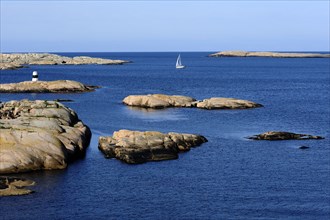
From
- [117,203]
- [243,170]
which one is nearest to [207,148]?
[243,170]

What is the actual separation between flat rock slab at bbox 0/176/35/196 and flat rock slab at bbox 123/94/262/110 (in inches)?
2204

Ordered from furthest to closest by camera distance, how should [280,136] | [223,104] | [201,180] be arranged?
[223,104]
[280,136]
[201,180]

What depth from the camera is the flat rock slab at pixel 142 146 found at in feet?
200

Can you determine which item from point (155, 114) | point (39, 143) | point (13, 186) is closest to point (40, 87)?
point (155, 114)

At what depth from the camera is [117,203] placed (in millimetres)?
46000

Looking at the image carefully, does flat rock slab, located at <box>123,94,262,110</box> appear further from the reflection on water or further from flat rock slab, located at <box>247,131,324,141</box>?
flat rock slab, located at <box>247,131,324,141</box>

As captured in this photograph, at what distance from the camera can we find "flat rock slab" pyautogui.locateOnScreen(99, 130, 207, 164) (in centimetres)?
6094

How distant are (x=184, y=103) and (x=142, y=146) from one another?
4619cm

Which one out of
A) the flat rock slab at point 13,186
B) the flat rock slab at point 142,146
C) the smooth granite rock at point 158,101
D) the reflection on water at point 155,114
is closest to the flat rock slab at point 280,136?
the flat rock slab at point 142,146

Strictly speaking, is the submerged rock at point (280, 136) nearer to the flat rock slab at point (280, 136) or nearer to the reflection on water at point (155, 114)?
the flat rock slab at point (280, 136)

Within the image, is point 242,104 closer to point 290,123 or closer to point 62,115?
point 290,123

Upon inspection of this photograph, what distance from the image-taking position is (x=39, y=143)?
190 feet

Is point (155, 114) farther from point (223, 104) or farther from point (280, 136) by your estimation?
point (280, 136)

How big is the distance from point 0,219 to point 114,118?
50593mm
